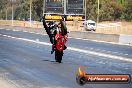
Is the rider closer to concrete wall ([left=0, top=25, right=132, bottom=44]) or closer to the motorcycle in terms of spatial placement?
the motorcycle

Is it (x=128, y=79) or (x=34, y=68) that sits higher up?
(x=128, y=79)

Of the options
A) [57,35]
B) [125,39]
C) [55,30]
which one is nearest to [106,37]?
[125,39]

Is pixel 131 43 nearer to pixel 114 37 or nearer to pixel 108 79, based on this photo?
pixel 114 37

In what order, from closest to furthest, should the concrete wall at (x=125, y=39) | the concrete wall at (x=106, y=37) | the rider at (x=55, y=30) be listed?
the rider at (x=55, y=30)
the concrete wall at (x=125, y=39)
the concrete wall at (x=106, y=37)

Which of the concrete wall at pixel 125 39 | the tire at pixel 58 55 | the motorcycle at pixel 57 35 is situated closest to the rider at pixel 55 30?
the motorcycle at pixel 57 35

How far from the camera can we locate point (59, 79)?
13555mm

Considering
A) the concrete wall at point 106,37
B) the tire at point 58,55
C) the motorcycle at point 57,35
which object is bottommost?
the concrete wall at point 106,37

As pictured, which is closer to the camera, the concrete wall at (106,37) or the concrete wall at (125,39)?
the concrete wall at (125,39)

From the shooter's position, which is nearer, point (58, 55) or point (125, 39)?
point (58, 55)

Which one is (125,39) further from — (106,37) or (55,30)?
(55,30)

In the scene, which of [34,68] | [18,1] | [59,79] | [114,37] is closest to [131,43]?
[114,37]

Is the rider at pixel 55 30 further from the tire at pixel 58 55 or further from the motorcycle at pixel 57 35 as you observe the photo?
the tire at pixel 58 55

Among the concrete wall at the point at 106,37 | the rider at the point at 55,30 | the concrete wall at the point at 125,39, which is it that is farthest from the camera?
the concrete wall at the point at 106,37

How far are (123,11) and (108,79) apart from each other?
114m
